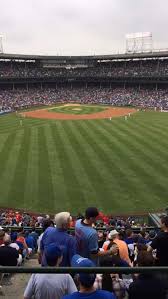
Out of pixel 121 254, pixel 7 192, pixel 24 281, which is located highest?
pixel 24 281

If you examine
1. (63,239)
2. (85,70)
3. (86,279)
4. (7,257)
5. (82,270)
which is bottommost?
(7,257)

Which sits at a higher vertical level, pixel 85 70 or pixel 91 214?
pixel 85 70

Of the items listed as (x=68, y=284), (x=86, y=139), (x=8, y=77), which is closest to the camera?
(x=68, y=284)

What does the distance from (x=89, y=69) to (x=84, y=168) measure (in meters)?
85.2

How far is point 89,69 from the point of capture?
11725cm

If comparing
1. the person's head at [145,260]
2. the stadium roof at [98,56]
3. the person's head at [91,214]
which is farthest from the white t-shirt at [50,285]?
the stadium roof at [98,56]

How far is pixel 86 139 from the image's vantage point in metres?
49.4

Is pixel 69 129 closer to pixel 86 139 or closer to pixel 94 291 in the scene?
pixel 86 139

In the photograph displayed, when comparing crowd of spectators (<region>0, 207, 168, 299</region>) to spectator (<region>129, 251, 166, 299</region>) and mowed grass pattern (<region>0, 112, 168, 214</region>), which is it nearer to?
spectator (<region>129, 251, 166, 299</region>)

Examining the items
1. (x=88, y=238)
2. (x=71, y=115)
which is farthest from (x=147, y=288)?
(x=71, y=115)

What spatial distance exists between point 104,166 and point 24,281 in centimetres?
3063

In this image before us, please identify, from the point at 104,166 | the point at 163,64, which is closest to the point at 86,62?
the point at 163,64

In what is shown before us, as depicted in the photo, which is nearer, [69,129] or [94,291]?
[94,291]

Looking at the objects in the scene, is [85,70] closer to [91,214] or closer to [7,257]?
[91,214]
